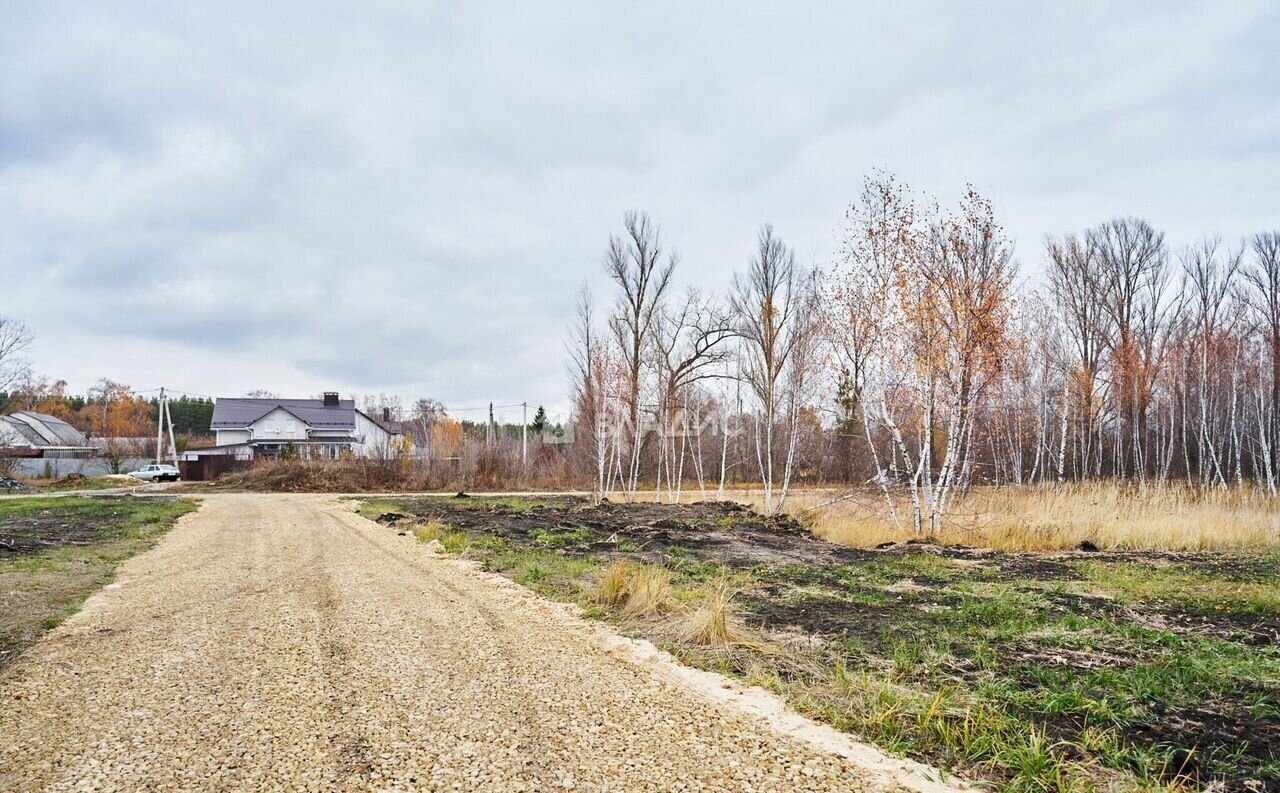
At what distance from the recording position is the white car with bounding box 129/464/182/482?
3925cm

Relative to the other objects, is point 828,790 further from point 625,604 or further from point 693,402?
point 693,402

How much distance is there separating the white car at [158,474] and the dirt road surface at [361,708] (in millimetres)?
38574

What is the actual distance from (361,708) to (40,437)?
64760 mm

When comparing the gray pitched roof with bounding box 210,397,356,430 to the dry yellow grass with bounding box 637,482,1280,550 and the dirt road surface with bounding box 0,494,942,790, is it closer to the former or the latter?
the dry yellow grass with bounding box 637,482,1280,550

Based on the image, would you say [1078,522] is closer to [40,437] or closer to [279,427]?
[279,427]

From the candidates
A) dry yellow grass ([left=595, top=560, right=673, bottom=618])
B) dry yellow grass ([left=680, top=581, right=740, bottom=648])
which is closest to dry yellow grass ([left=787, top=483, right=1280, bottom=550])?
dry yellow grass ([left=595, top=560, right=673, bottom=618])

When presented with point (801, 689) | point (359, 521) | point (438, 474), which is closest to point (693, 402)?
point (438, 474)

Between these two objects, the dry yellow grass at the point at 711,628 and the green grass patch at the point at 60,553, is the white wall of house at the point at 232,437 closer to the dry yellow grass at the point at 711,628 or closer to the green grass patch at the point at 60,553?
the green grass patch at the point at 60,553

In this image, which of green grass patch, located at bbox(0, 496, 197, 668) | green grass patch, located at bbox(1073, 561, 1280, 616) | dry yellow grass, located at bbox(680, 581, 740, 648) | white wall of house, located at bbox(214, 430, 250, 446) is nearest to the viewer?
dry yellow grass, located at bbox(680, 581, 740, 648)

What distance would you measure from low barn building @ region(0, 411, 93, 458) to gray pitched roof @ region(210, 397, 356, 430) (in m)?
8.48

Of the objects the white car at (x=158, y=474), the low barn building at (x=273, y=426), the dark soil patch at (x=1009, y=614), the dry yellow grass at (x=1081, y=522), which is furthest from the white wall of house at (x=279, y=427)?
the dry yellow grass at (x=1081, y=522)

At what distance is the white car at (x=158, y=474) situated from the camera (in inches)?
1545

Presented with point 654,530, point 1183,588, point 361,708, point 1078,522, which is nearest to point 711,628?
point 361,708

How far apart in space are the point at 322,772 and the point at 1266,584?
9.17 meters
